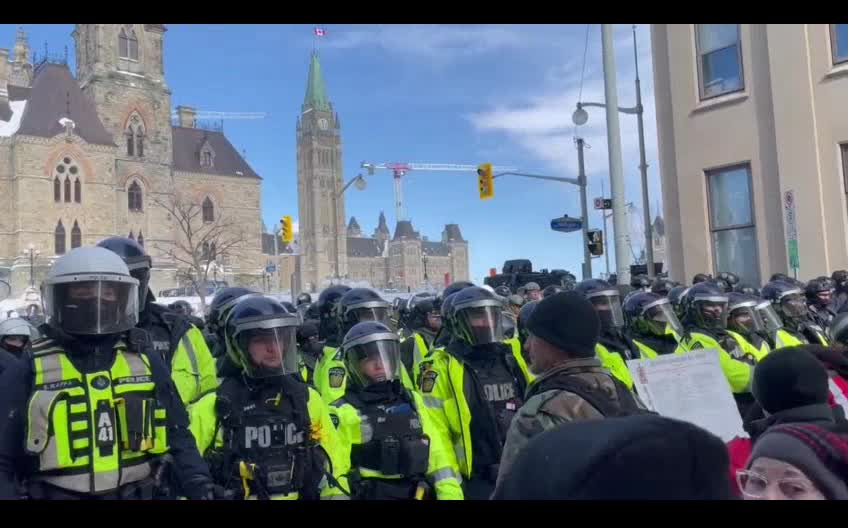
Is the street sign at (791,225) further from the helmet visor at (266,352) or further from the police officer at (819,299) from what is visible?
the helmet visor at (266,352)

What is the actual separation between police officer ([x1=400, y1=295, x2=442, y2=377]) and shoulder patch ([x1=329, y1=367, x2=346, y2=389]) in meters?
1.45

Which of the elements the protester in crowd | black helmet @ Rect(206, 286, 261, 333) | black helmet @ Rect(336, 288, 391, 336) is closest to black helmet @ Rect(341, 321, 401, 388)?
black helmet @ Rect(206, 286, 261, 333)

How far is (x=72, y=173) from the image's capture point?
1801 inches

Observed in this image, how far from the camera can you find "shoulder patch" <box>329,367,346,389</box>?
231 inches

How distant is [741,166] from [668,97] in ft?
8.36

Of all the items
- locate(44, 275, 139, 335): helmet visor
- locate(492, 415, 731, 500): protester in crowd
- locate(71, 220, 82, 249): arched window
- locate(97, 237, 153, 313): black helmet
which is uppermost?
locate(71, 220, 82, 249): arched window

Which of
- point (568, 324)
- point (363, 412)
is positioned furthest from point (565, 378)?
point (363, 412)

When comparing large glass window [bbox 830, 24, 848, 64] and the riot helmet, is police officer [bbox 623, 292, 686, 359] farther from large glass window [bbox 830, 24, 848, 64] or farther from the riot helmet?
large glass window [bbox 830, 24, 848, 64]

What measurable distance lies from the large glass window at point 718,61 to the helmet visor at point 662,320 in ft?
34.2

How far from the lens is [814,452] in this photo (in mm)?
2371

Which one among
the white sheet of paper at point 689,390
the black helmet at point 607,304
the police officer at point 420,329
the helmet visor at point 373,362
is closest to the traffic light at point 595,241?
the police officer at point 420,329

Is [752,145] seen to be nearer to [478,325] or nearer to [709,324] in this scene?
[709,324]

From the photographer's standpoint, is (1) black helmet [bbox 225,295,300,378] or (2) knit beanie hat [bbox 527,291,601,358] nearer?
(2) knit beanie hat [bbox 527,291,601,358]
